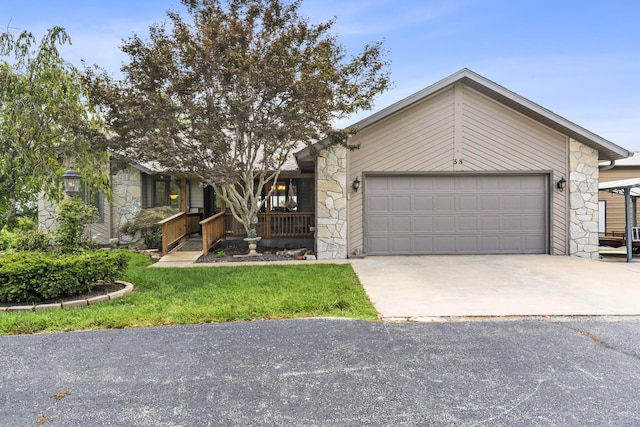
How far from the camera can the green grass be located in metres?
4.45

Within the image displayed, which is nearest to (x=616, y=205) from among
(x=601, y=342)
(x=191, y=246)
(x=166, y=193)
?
(x=601, y=342)

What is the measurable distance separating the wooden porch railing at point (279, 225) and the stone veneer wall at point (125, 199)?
357cm

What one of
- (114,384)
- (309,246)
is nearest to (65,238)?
(114,384)

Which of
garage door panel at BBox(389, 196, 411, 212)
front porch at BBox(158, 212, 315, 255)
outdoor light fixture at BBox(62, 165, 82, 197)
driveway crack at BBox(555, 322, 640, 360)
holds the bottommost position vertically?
driveway crack at BBox(555, 322, 640, 360)

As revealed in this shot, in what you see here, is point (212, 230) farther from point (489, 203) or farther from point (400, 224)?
point (489, 203)

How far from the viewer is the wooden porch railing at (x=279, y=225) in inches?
464

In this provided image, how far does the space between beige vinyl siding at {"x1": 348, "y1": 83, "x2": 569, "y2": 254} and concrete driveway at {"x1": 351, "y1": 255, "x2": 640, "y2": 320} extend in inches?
71.5

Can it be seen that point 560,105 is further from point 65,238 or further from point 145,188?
point 65,238

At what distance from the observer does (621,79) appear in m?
17.8

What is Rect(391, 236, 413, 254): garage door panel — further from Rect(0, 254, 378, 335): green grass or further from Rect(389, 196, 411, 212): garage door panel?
Rect(0, 254, 378, 335): green grass

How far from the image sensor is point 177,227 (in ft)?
38.4

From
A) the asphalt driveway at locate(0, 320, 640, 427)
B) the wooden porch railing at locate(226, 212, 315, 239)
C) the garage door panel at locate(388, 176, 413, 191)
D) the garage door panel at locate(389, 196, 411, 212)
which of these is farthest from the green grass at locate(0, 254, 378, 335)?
the wooden porch railing at locate(226, 212, 315, 239)

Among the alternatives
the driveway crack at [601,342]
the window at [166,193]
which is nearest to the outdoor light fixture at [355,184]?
the driveway crack at [601,342]

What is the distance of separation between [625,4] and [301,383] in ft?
52.1
